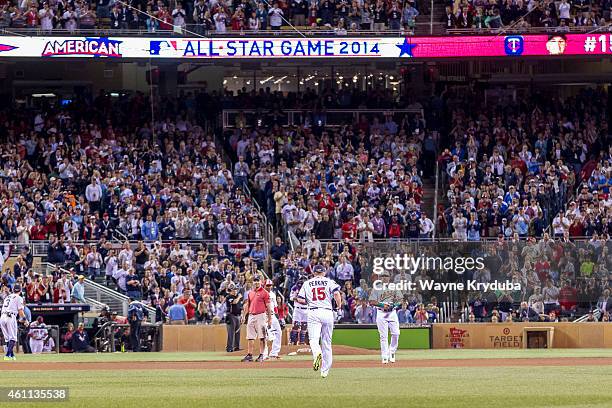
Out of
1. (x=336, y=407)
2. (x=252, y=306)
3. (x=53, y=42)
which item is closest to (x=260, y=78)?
(x=53, y=42)

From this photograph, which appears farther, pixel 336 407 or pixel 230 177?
pixel 230 177

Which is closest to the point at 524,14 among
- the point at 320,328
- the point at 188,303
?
the point at 188,303

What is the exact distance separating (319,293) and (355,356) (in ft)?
28.8

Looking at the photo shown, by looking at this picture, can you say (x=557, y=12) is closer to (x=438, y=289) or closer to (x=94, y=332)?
(x=438, y=289)

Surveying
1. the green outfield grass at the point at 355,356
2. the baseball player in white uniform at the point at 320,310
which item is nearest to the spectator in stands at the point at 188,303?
the green outfield grass at the point at 355,356

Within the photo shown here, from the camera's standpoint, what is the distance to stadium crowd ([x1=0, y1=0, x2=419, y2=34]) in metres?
43.1

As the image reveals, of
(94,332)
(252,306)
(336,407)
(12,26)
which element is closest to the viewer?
(336,407)

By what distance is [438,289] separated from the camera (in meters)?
35.4

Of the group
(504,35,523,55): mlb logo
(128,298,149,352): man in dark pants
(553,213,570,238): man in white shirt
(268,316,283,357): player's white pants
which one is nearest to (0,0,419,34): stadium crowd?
(504,35,523,55): mlb logo

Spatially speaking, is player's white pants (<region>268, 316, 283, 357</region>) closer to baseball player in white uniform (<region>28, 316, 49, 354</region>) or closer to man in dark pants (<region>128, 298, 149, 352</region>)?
man in dark pants (<region>128, 298, 149, 352</region>)

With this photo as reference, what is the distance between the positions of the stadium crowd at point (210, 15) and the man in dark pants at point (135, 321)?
1207 cm

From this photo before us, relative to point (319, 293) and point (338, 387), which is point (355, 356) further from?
point (338, 387)

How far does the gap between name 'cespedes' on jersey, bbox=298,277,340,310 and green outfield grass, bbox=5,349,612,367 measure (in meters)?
7.04

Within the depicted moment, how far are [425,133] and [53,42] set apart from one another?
12.5 meters
